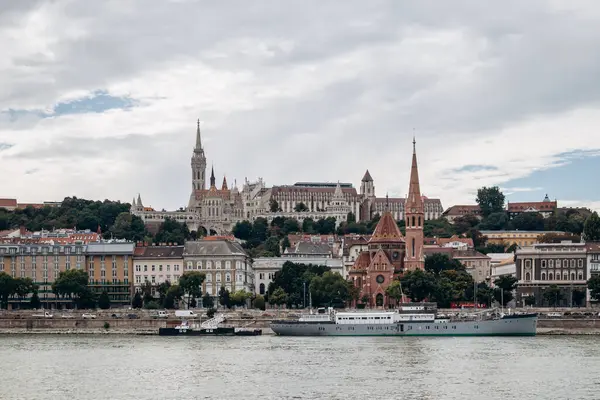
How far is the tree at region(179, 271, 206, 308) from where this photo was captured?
4365 inches

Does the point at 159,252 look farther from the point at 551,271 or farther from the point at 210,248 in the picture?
the point at 551,271

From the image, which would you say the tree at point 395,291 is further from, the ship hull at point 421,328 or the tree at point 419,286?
the ship hull at point 421,328

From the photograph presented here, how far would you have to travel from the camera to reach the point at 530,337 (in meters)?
82.9

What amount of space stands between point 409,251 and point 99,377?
69405 millimetres

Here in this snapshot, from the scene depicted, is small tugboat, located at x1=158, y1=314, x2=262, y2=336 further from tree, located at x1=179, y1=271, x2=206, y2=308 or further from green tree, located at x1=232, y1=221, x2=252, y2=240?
green tree, located at x1=232, y1=221, x2=252, y2=240

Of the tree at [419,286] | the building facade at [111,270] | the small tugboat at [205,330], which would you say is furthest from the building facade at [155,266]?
the small tugboat at [205,330]

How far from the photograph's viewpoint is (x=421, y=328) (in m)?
87.0

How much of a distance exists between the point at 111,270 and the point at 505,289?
34.3m

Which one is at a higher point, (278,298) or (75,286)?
(75,286)

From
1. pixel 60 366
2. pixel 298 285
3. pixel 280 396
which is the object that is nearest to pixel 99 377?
pixel 60 366

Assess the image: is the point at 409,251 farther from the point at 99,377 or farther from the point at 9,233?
the point at 99,377

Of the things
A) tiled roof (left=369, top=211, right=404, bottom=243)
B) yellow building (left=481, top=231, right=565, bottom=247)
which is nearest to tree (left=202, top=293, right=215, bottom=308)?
tiled roof (left=369, top=211, right=404, bottom=243)

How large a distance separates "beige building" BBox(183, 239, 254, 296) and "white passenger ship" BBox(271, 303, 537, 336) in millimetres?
31292

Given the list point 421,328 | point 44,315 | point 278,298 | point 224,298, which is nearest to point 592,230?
point 278,298
